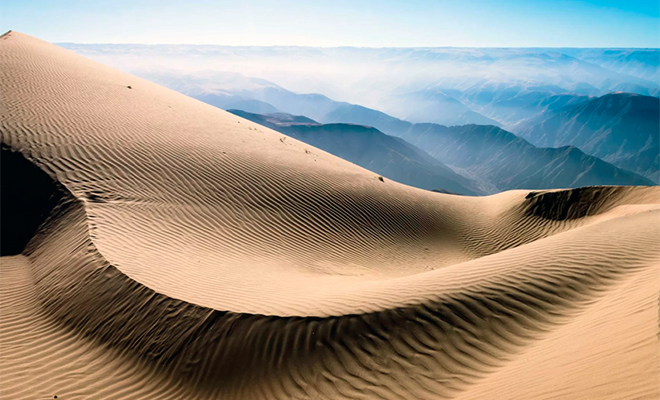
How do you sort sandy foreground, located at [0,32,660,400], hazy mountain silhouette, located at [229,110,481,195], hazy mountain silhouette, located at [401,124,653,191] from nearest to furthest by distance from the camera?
sandy foreground, located at [0,32,660,400] < hazy mountain silhouette, located at [229,110,481,195] < hazy mountain silhouette, located at [401,124,653,191]

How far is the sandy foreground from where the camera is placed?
4281mm

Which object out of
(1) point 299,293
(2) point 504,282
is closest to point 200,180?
(1) point 299,293

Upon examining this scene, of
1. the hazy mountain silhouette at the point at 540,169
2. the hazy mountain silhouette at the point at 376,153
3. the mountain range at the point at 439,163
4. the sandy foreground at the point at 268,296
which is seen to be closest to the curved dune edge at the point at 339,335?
the sandy foreground at the point at 268,296

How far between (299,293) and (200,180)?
6719 mm

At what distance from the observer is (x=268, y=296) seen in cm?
593

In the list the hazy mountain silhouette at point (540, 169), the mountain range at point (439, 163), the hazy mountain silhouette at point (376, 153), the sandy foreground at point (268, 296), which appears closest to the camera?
the sandy foreground at point (268, 296)

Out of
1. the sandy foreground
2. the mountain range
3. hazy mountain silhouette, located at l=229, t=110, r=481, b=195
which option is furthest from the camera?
the mountain range

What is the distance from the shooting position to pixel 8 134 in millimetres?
11070

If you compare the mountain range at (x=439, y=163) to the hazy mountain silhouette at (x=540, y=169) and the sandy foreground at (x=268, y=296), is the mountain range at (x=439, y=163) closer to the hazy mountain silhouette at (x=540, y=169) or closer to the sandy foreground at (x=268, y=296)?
the hazy mountain silhouette at (x=540, y=169)

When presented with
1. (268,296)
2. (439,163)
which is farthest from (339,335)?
(439,163)

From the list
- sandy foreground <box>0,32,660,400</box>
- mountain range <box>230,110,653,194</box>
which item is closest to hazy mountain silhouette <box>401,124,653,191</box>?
mountain range <box>230,110,653,194</box>

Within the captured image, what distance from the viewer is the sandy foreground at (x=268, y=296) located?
4281 millimetres

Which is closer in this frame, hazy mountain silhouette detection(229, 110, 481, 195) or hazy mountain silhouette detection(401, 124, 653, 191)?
hazy mountain silhouette detection(229, 110, 481, 195)

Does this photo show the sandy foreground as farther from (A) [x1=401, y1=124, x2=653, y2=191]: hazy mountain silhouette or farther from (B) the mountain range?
(A) [x1=401, y1=124, x2=653, y2=191]: hazy mountain silhouette
